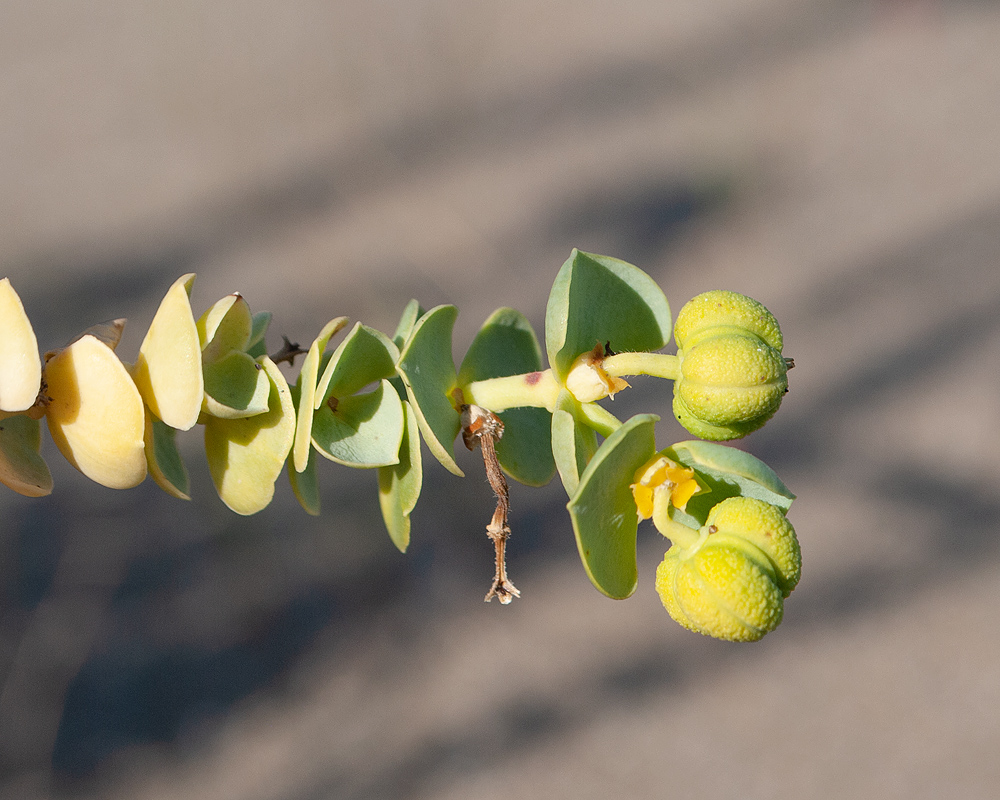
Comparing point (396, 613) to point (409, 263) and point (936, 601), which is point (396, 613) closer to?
point (409, 263)

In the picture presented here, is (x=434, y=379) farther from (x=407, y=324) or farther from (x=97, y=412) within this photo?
(x=97, y=412)

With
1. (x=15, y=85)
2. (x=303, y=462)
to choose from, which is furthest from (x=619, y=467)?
(x=15, y=85)

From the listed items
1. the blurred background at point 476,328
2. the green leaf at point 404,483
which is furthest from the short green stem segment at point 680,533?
the blurred background at point 476,328

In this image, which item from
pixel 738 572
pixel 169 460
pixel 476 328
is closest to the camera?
pixel 738 572

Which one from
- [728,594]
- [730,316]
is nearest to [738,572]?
[728,594]

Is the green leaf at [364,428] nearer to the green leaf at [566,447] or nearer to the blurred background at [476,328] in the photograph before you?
the green leaf at [566,447]
